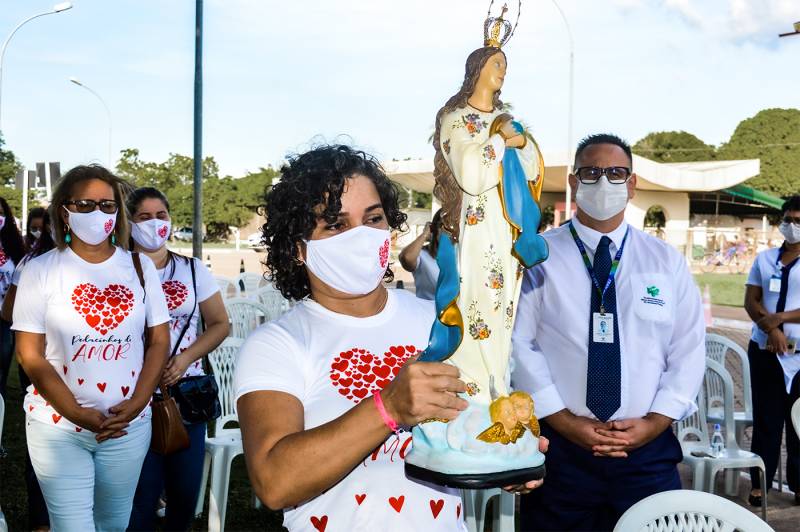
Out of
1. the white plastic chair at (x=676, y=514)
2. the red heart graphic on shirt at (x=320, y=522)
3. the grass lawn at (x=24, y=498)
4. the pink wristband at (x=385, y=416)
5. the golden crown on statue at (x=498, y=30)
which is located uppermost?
the golden crown on statue at (x=498, y=30)

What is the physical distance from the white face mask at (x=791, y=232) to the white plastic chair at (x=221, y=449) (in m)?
3.76

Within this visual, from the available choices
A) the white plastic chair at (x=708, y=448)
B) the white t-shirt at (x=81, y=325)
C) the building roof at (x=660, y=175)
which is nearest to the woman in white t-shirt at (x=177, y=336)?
the white t-shirt at (x=81, y=325)

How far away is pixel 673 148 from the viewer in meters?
66.0

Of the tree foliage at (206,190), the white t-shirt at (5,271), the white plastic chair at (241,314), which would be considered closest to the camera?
the white t-shirt at (5,271)

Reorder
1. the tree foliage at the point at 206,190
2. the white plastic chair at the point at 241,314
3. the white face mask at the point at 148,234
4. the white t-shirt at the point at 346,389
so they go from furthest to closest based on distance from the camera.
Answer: the tree foliage at the point at 206,190 → the white plastic chair at the point at 241,314 → the white face mask at the point at 148,234 → the white t-shirt at the point at 346,389

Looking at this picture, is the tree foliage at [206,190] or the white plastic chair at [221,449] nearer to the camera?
the white plastic chair at [221,449]

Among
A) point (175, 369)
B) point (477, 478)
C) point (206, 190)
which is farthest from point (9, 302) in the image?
point (206, 190)

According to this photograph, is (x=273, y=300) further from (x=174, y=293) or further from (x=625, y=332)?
(x=625, y=332)

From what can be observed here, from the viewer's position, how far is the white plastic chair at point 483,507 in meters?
3.50

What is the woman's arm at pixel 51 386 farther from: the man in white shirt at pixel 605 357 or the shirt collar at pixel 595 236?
the shirt collar at pixel 595 236

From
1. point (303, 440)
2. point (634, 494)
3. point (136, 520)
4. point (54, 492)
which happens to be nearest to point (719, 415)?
point (634, 494)

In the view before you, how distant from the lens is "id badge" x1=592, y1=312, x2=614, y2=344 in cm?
285

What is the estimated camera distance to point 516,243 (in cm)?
145

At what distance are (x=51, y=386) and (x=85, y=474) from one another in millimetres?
351
